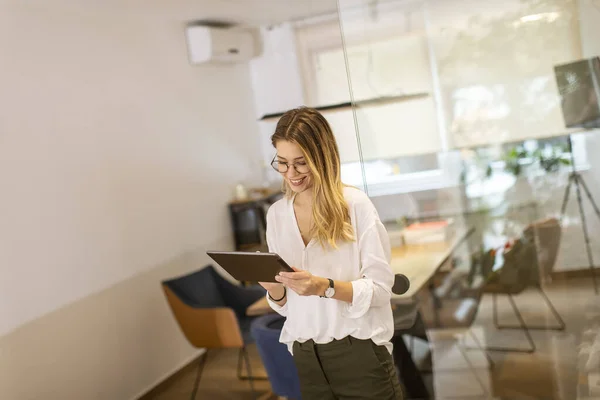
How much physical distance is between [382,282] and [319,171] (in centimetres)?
40

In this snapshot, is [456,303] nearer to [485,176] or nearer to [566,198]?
[485,176]

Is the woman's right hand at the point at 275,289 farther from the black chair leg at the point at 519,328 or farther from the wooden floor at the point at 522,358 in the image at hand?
the black chair leg at the point at 519,328

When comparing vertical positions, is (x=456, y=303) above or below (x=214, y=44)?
below

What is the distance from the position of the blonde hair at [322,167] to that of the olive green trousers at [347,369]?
0.33 metres

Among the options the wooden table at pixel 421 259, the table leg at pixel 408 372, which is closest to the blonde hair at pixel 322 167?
the wooden table at pixel 421 259

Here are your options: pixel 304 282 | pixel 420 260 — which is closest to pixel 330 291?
pixel 304 282

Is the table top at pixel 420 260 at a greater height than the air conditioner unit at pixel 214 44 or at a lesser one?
lesser

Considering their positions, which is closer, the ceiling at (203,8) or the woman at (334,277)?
the woman at (334,277)

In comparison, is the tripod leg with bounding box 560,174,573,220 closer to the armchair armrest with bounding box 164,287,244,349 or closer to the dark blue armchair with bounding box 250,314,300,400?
the dark blue armchair with bounding box 250,314,300,400

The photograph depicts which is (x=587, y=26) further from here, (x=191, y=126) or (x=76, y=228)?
(x=191, y=126)

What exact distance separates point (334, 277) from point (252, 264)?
302 mm

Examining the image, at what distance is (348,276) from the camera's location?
212 centimetres

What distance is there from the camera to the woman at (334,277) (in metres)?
2.05

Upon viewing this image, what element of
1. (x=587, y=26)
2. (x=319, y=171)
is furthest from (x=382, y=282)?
(x=587, y=26)
